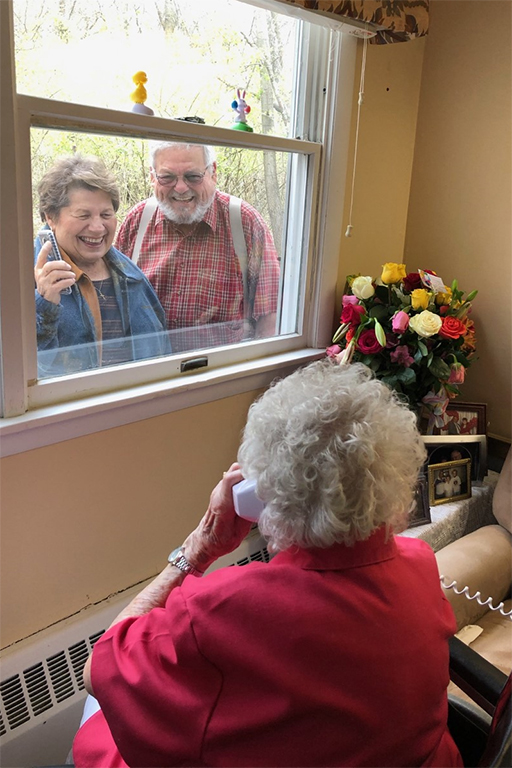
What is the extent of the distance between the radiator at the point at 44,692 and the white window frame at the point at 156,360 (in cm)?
49

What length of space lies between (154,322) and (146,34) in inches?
27.7

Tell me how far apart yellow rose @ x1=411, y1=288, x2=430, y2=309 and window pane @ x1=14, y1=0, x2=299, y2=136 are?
63cm

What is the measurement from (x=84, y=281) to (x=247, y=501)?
2.69 feet

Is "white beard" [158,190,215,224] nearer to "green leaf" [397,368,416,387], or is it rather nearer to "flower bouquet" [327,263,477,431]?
"flower bouquet" [327,263,477,431]

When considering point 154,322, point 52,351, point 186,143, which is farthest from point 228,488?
point 186,143

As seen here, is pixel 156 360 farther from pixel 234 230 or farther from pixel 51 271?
pixel 234 230

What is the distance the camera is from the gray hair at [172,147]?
1.57 m

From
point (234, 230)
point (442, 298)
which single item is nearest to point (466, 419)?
point (442, 298)

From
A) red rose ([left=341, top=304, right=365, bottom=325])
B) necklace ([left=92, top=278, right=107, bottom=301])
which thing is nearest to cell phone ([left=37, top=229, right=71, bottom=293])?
necklace ([left=92, top=278, right=107, bottom=301])

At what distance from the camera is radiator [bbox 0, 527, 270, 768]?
1.40 meters

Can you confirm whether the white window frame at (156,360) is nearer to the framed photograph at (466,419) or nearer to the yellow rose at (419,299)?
the yellow rose at (419,299)

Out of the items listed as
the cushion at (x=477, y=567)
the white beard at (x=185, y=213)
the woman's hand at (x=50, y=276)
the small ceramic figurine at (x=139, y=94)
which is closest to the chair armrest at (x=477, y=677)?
the cushion at (x=477, y=567)

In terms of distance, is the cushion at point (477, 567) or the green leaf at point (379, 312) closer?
the cushion at point (477, 567)

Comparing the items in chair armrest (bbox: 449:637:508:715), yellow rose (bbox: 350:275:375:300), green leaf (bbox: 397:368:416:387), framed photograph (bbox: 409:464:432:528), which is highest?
yellow rose (bbox: 350:275:375:300)
